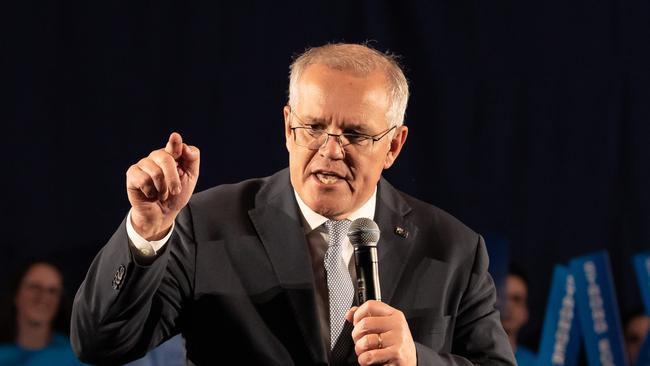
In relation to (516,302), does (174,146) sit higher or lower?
higher

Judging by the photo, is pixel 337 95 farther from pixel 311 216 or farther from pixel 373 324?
pixel 373 324

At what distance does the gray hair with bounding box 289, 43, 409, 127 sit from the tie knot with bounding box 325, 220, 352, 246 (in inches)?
7.7

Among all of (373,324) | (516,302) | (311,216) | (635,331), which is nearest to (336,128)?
(311,216)

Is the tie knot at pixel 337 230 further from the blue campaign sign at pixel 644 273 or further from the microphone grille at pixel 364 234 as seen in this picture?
the blue campaign sign at pixel 644 273

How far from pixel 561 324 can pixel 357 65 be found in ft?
8.65

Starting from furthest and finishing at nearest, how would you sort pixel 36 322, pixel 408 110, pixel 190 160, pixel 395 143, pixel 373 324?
pixel 408 110 → pixel 36 322 → pixel 395 143 → pixel 190 160 → pixel 373 324

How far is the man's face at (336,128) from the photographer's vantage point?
5.74 feet

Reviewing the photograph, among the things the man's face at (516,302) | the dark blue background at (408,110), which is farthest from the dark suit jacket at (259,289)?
the man's face at (516,302)

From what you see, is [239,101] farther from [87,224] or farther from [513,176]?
[513,176]

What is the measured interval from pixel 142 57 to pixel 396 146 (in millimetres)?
1860

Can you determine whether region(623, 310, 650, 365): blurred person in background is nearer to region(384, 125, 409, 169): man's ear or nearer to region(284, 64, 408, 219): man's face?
region(384, 125, 409, 169): man's ear

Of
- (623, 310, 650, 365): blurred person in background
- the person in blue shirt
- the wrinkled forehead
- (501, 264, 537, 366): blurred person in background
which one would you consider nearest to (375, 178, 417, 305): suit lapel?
the wrinkled forehead

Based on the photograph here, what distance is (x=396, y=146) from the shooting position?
1.96 metres

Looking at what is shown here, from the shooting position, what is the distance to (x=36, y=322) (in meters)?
3.34
